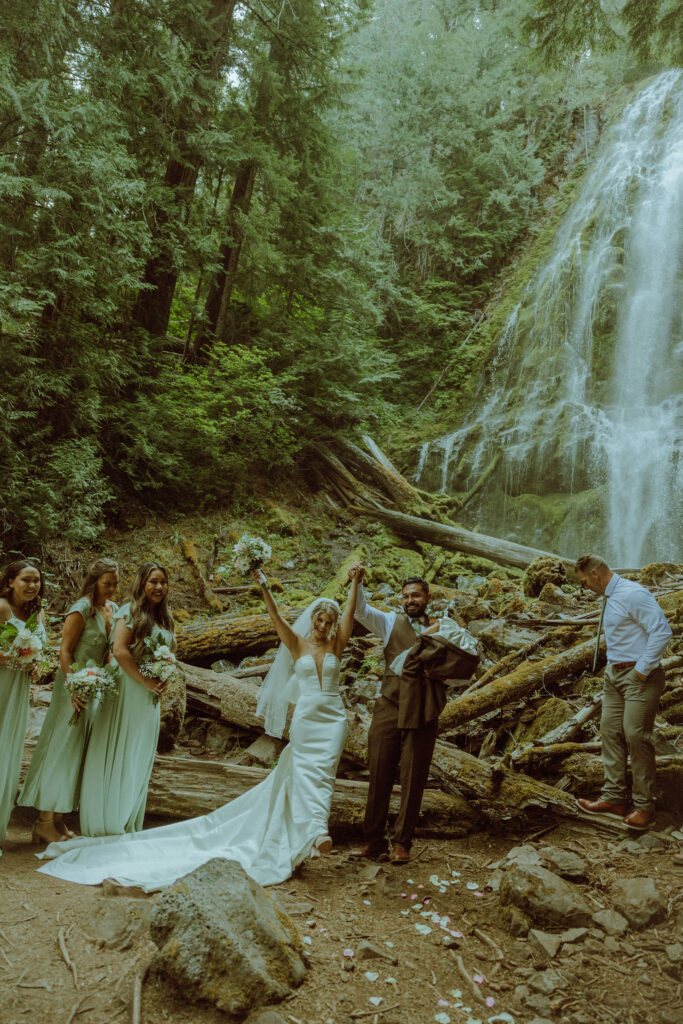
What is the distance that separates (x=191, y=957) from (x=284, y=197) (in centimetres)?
1359

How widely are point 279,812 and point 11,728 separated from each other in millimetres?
1804

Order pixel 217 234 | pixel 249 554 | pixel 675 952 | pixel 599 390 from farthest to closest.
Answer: pixel 599 390 < pixel 217 234 < pixel 249 554 < pixel 675 952

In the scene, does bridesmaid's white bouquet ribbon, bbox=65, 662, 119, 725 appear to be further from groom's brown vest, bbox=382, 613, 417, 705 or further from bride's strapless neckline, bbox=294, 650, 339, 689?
groom's brown vest, bbox=382, 613, 417, 705

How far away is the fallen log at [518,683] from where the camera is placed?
5387 mm

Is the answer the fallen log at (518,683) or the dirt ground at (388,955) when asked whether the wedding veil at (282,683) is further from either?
the fallen log at (518,683)

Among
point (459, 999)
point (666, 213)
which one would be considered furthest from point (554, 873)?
point (666, 213)

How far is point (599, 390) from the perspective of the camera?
1619 cm

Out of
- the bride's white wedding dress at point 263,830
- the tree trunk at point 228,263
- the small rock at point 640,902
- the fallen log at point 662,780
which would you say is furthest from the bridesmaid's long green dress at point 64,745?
the tree trunk at point 228,263

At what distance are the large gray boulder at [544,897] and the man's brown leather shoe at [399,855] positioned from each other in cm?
70

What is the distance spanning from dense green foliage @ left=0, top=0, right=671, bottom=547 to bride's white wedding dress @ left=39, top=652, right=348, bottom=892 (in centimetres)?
570

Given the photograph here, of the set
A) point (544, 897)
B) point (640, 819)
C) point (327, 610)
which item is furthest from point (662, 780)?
point (327, 610)

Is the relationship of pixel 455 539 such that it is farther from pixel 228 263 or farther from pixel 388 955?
pixel 388 955

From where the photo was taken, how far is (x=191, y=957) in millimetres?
2477

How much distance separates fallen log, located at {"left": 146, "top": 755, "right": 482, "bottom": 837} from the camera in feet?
14.3
